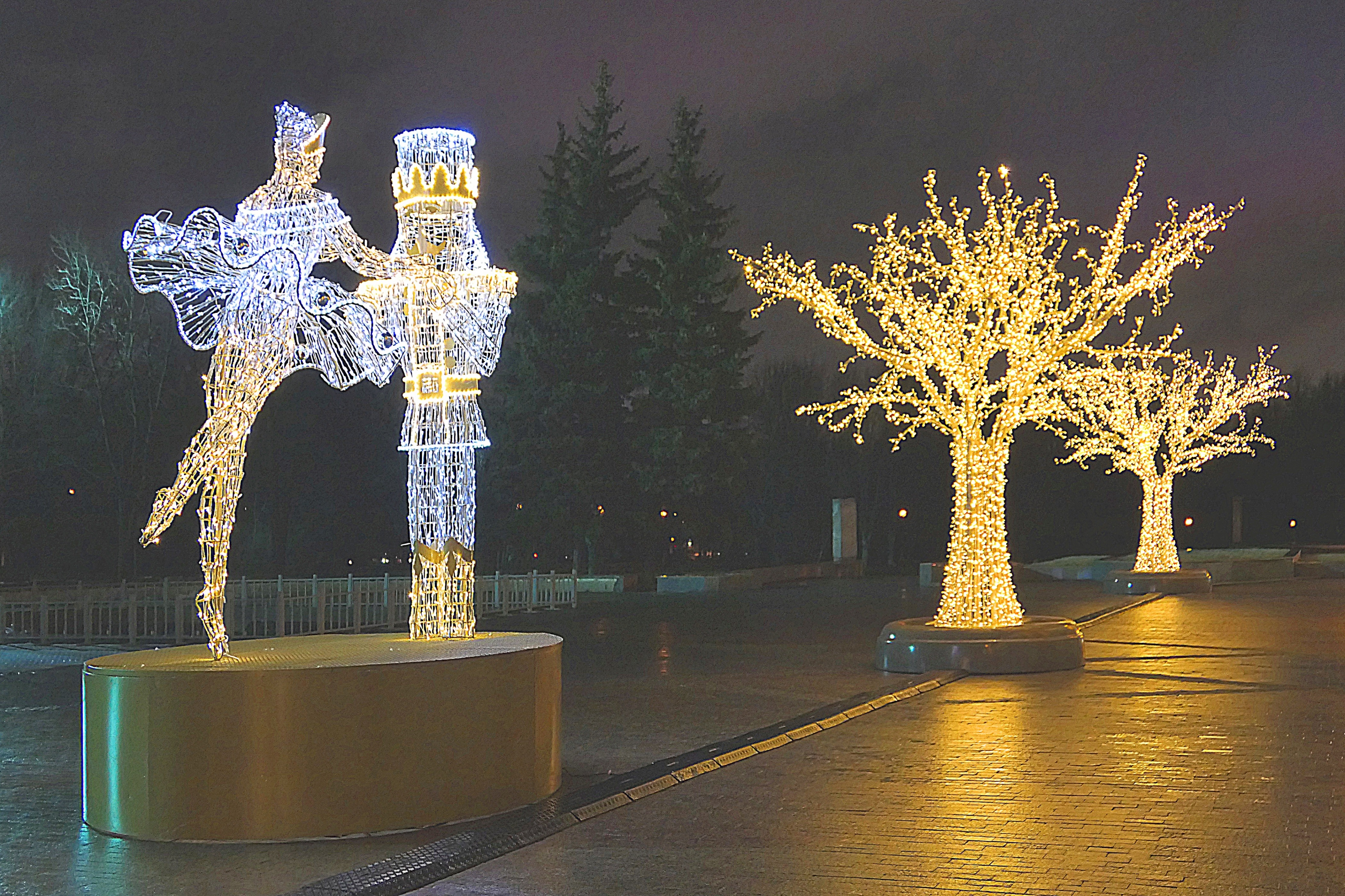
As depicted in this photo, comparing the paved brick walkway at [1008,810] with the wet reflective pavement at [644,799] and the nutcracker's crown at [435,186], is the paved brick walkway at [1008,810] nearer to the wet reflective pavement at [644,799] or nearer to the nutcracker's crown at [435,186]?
the wet reflective pavement at [644,799]

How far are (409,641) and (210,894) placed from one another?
3.09 m

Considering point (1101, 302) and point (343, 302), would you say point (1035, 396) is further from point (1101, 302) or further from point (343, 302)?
point (343, 302)

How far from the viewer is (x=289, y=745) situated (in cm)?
761

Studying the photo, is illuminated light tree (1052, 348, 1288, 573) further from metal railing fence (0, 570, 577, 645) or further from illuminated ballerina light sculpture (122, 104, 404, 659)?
illuminated ballerina light sculpture (122, 104, 404, 659)

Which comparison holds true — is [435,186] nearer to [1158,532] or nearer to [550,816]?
[550,816]

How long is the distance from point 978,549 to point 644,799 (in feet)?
27.3

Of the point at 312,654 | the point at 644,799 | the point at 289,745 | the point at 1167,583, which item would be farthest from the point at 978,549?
the point at 1167,583

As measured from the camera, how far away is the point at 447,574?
423 inches

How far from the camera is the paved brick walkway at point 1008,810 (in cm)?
676

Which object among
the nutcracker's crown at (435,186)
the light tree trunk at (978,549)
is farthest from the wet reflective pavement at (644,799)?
the nutcracker's crown at (435,186)

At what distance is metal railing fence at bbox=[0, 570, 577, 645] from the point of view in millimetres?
20156

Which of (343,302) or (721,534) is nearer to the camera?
(343,302)

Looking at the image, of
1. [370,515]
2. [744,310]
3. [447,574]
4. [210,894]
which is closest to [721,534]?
[744,310]

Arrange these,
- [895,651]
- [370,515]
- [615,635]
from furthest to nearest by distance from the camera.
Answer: [370,515] < [615,635] < [895,651]
